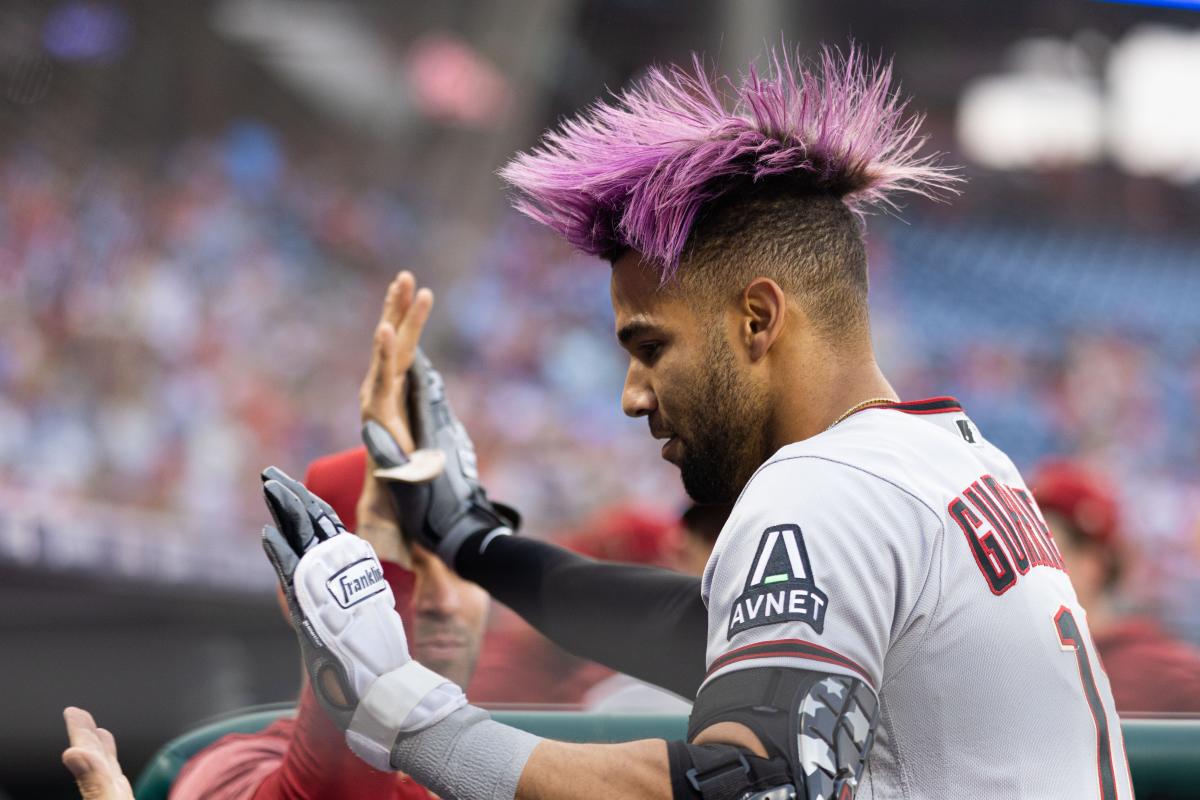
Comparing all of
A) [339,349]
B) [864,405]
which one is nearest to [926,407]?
[864,405]

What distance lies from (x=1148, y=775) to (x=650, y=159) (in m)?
1.41

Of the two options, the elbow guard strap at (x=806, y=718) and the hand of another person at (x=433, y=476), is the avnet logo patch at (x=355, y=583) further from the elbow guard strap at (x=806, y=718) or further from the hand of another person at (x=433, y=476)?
the hand of another person at (x=433, y=476)

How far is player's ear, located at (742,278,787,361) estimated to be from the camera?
1528mm

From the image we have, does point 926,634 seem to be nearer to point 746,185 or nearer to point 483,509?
point 746,185

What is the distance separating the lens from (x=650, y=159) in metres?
1.64

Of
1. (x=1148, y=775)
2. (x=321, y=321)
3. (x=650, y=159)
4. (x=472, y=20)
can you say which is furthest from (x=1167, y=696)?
(x=472, y=20)

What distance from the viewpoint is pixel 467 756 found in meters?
1.29

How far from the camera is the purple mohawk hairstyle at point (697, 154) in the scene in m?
1.59

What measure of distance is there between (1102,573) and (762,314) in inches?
95.1

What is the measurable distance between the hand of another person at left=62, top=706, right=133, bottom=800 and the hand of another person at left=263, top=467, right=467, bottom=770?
1.41 ft

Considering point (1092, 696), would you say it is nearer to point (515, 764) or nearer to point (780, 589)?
point (780, 589)

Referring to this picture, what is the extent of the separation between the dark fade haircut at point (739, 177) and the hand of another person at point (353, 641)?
1.76 feet

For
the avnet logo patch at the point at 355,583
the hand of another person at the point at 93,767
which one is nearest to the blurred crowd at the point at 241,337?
the hand of another person at the point at 93,767

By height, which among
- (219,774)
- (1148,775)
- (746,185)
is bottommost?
(219,774)
